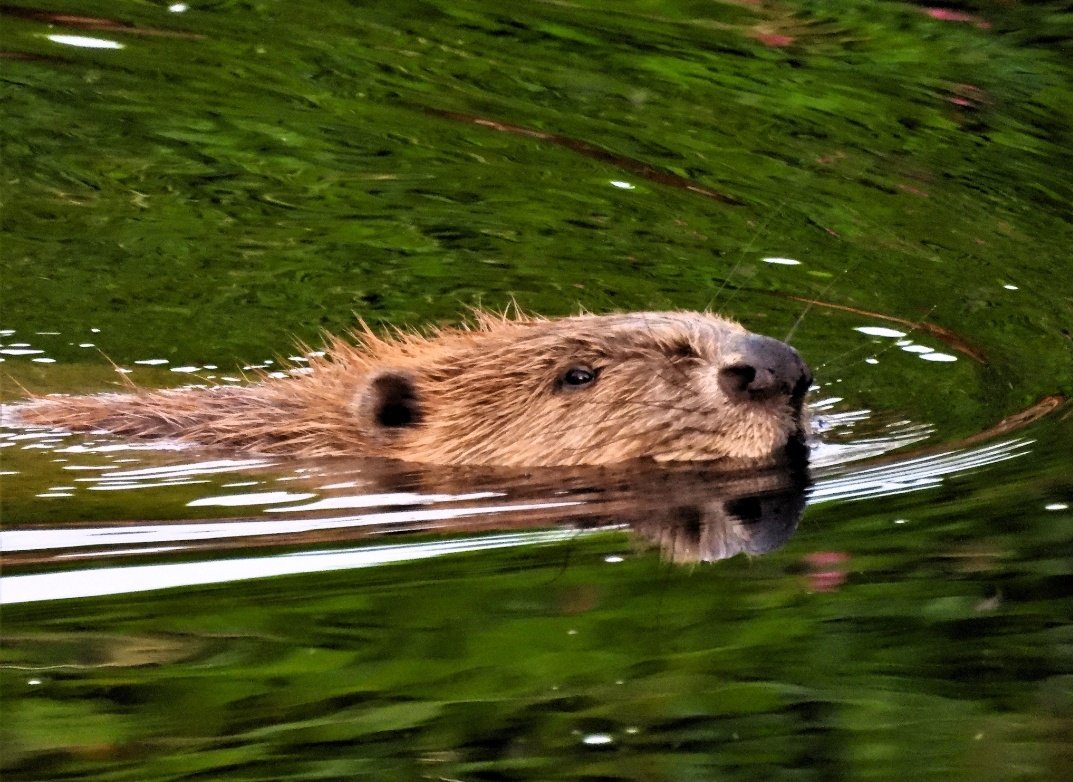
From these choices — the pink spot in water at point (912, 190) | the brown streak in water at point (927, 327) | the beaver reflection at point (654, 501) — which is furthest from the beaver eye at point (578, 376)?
the pink spot in water at point (912, 190)

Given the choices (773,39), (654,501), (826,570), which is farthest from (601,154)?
(826,570)

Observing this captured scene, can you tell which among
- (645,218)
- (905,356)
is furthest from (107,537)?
(645,218)

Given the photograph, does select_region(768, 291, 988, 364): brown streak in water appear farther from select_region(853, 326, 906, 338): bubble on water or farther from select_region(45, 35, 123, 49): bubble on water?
select_region(45, 35, 123, 49): bubble on water

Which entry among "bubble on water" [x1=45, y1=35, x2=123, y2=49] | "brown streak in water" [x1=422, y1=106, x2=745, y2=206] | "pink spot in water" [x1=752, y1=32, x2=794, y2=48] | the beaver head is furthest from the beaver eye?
"bubble on water" [x1=45, y1=35, x2=123, y2=49]

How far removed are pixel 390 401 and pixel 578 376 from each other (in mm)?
685

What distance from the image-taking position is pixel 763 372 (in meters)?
5.23

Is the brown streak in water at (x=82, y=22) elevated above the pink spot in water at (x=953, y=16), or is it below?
below

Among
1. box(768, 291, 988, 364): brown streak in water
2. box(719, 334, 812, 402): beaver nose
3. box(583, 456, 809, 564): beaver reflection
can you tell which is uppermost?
box(719, 334, 812, 402): beaver nose

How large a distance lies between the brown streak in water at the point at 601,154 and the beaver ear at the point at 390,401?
3136 mm

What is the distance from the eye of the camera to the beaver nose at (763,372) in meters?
5.22

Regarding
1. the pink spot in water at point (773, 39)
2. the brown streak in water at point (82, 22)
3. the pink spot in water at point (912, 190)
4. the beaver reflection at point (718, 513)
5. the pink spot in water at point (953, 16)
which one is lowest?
the beaver reflection at point (718, 513)

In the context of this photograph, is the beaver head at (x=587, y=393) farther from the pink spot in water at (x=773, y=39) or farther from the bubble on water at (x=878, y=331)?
the pink spot in water at (x=773, y=39)

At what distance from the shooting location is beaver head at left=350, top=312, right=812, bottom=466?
17.4 feet

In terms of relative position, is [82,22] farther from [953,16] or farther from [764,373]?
[764,373]
